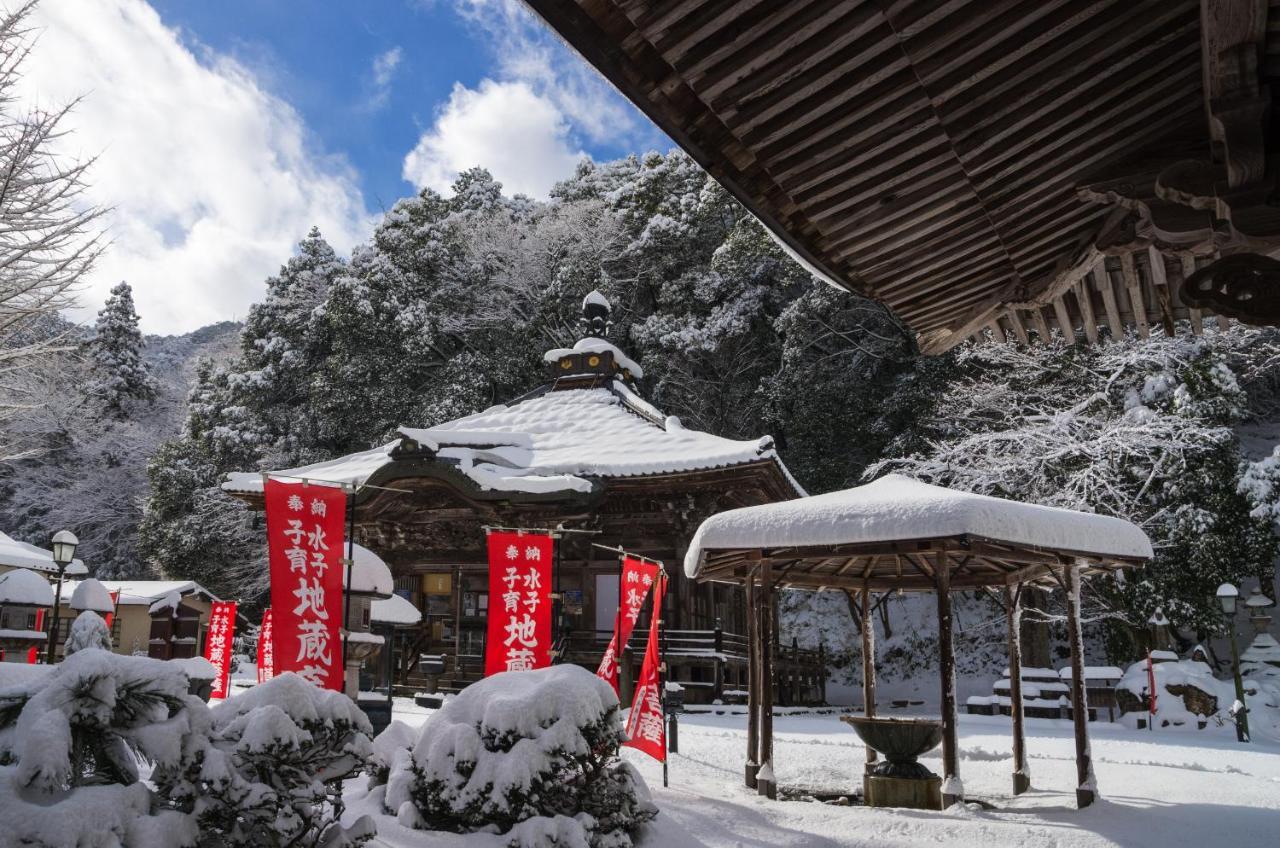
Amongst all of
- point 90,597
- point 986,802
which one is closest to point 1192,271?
point 986,802

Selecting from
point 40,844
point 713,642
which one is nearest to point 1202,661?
point 713,642

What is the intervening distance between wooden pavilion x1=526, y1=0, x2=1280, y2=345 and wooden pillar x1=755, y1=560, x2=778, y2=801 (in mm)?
4376

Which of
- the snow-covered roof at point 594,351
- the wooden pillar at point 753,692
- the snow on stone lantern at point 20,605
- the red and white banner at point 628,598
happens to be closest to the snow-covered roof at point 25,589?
the snow on stone lantern at point 20,605

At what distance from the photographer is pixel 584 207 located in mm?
32875

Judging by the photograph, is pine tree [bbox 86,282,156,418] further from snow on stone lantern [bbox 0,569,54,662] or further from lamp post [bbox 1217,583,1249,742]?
lamp post [bbox 1217,583,1249,742]

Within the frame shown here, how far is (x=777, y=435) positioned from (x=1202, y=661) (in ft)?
43.3

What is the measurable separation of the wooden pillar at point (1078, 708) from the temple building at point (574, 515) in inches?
331

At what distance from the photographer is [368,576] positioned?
9.80 m

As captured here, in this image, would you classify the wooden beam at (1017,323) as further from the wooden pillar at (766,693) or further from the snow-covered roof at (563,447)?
the snow-covered roof at (563,447)

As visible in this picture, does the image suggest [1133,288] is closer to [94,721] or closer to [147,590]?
[94,721]

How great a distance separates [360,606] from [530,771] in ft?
17.9

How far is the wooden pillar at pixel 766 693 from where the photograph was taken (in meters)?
7.53

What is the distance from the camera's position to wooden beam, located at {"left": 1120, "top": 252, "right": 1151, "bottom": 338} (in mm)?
4156

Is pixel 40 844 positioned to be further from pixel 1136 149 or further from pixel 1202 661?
pixel 1202 661
